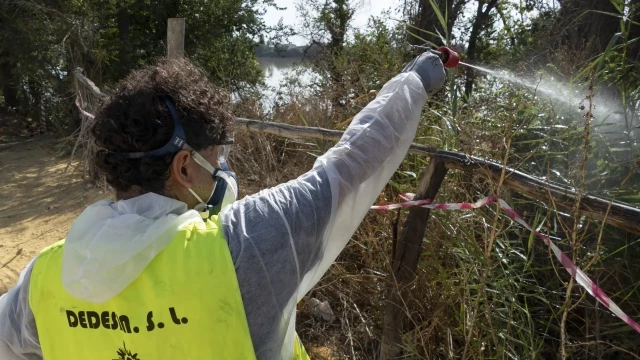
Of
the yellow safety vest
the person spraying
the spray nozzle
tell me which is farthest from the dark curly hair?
the spray nozzle

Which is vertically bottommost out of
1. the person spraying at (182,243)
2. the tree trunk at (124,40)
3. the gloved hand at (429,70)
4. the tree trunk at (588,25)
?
the tree trunk at (124,40)

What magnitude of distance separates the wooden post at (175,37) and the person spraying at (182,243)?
310 centimetres

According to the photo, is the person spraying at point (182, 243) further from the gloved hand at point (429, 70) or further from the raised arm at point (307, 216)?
the gloved hand at point (429, 70)

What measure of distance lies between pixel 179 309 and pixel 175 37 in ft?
11.7

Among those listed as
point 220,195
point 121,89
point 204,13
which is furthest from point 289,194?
point 204,13

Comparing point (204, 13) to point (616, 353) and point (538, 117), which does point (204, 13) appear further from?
point (616, 353)

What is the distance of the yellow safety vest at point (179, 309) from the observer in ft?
3.79

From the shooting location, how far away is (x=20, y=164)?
948 cm

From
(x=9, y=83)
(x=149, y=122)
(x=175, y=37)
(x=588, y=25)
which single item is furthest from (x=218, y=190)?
(x=9, y=83)

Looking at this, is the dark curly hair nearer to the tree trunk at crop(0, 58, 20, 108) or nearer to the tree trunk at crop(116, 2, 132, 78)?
the tree trunk at crop(116, 2, 132, 78)

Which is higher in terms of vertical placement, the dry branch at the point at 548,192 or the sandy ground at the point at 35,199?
the dry branch at the point at 548,192

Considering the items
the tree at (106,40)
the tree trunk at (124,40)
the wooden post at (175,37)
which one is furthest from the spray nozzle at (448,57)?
the tree trunk at (124,40)

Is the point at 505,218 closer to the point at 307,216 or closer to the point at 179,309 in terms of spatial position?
the point at 307,216

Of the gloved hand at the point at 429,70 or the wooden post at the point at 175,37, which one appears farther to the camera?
the wooden post at the point at 175,37
